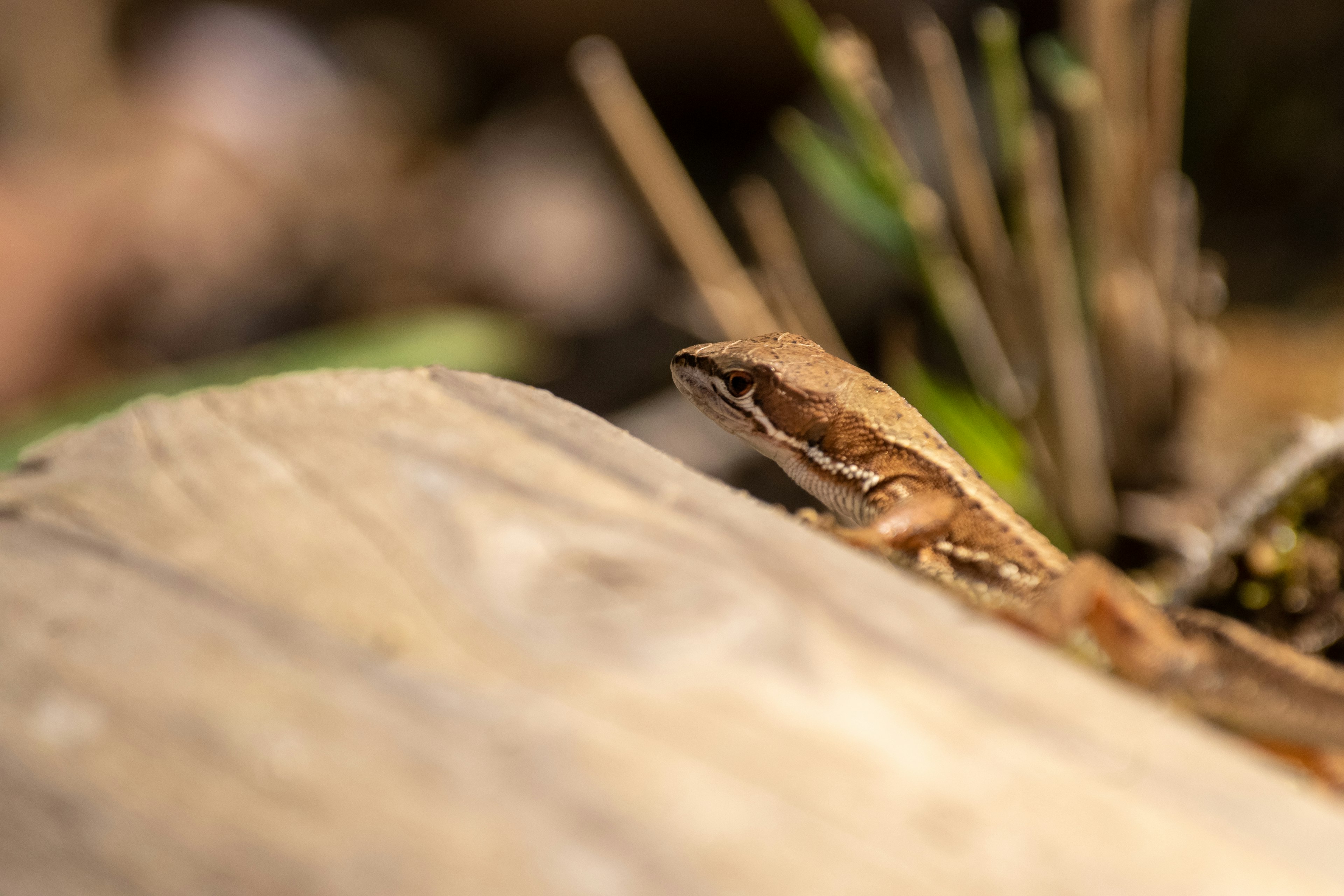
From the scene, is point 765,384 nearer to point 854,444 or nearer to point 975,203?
point 854,444

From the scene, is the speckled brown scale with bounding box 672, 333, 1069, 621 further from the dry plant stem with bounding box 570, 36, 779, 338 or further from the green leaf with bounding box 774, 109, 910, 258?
the green leaf with bounding box 774, 109, 910, 258

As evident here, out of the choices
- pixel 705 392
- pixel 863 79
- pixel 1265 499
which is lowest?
pixel 705 392

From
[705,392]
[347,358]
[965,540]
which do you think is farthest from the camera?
[347,358]

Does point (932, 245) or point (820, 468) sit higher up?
point (932, 245)

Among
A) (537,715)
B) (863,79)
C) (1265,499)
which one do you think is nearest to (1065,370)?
(1265,499)

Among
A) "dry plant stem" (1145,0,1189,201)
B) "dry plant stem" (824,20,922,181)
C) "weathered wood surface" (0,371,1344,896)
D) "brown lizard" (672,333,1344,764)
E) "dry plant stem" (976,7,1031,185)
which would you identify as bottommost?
"weathered wood surface" (0,371,1344,896)

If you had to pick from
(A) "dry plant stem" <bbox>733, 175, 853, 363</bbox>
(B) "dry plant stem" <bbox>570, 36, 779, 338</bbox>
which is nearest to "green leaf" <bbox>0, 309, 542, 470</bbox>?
(B) "dry plant stem" <bbox>570, 36, 779, 338</bbox>

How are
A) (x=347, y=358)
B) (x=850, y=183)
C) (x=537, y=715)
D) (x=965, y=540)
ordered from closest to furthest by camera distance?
1. (x=537, y=715)
2. (x=965, y=540)
3. (x=850, y=183)
4. (x=347, y=358)
